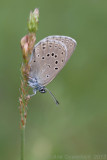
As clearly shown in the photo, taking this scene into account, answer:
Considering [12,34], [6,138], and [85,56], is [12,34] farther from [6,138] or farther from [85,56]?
[6,138]

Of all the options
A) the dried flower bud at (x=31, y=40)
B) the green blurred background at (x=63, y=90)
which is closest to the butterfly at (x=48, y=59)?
the dried flower bud at (x=31, y=40)

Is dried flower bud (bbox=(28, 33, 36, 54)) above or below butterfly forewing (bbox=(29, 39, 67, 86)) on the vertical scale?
below

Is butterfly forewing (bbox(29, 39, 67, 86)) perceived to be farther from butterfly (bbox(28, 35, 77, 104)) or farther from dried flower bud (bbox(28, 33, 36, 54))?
dried flower bud (bbox(28, 33, 36, 54))

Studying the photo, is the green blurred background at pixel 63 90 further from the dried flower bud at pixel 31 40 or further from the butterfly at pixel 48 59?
the dried flower bud at pixel 31 40

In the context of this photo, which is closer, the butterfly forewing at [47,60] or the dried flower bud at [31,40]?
the dried flower bud at [31,40]

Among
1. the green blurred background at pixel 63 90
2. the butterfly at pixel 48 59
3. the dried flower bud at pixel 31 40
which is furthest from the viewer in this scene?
the green blurred background at pixel 63 90

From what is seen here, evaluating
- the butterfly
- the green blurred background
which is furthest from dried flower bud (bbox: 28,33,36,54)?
the green blurred background

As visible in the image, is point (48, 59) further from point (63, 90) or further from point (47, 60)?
point (63, 90)

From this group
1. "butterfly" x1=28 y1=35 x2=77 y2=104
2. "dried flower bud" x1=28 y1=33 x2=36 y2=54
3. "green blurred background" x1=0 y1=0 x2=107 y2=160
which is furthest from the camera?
"green blurred background" x1=0 y1=0 x2=107 y2=160
